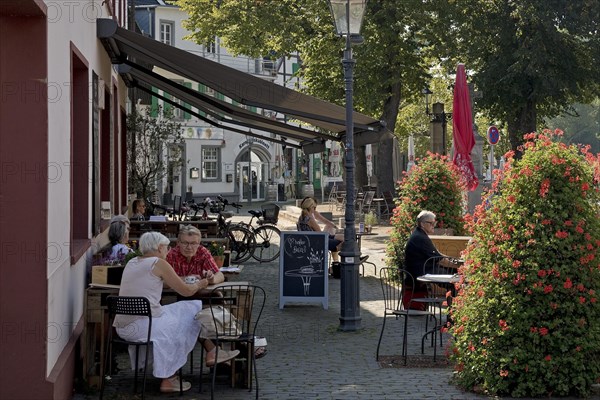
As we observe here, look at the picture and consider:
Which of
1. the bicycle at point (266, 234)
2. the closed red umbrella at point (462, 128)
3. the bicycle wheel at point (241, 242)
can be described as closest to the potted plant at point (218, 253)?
the closed red umbrella at point (462, 128)

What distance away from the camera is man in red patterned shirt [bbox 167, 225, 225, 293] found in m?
10.0

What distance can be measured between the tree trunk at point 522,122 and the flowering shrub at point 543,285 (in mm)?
30912

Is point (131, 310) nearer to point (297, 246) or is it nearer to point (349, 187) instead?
point (349, 187)

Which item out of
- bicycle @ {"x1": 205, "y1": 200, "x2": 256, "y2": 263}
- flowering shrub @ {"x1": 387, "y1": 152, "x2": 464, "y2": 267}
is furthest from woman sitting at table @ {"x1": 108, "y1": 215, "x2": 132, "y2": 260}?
bicycle @ {"x1": 205, "y1": 200, "x2": 256, "y2": 263}

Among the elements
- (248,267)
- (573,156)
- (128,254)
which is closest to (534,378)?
(573,156)

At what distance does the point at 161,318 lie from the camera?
8.73 metres

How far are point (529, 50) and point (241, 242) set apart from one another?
1846 cm

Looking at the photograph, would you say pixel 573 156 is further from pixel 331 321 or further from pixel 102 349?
pixel 331 321

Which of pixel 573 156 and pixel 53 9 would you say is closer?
pixel 53 9

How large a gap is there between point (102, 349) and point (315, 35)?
26.0m

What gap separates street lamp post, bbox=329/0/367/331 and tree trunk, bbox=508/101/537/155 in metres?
27.1

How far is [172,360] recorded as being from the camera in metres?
8.59

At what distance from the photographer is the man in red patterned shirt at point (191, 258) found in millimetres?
10031

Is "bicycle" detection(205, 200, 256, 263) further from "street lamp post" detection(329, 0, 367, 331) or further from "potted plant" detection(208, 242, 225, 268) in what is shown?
"street lamp post" detection(329, 0, 367, 331)
